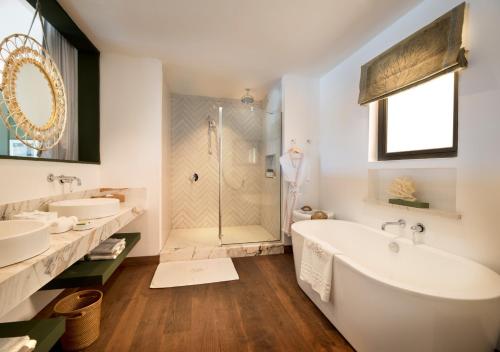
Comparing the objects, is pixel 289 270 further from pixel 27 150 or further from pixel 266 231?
pixel 27 150

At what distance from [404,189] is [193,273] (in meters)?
2.25

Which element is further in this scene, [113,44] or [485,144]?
[113,44]

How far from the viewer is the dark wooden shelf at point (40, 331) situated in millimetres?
907

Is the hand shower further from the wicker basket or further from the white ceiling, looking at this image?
the wicker basket

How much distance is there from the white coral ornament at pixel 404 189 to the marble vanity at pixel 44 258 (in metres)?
2.33

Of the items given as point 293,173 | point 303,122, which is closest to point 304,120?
point 303,122

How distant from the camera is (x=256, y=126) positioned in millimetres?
3699

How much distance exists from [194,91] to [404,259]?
11.7 ft

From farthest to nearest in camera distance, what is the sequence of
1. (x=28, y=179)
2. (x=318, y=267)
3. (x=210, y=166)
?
(x=210, y=166), (x=318, y=267), (x=28, y=179)

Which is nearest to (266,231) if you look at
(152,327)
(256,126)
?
(256,126)

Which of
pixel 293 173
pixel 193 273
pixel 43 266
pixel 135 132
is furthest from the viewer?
pixel 293 173

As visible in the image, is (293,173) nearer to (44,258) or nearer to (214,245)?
(214,245)

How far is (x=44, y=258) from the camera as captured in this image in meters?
0.85

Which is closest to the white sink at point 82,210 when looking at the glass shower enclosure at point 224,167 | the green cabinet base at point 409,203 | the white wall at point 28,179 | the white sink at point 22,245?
the white wall at point 28,179
